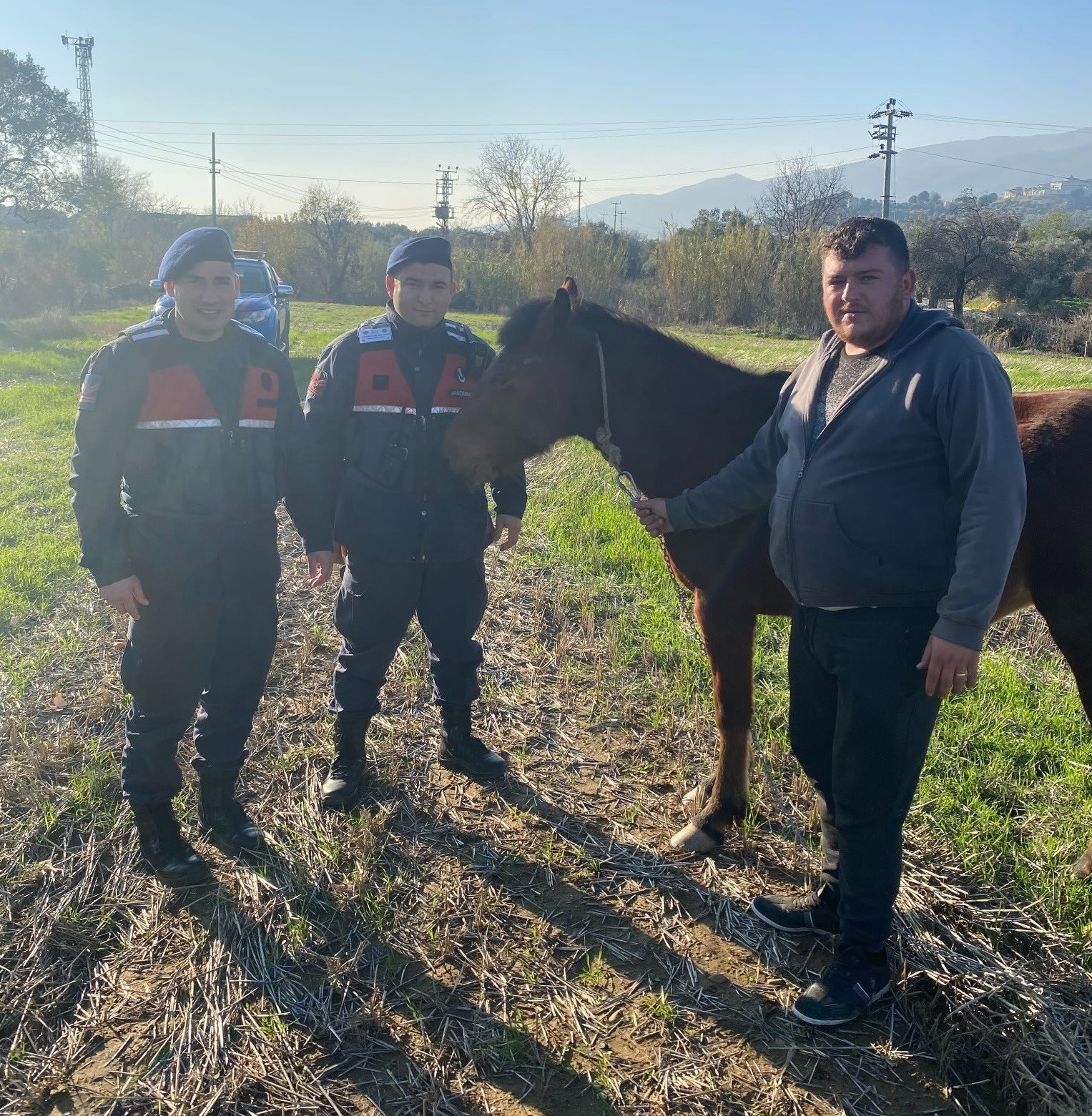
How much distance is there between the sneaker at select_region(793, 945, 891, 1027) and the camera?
2.40 m

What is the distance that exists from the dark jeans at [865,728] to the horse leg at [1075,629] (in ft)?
3.39

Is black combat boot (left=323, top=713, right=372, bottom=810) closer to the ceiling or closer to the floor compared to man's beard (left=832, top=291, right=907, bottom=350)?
closer to the floor

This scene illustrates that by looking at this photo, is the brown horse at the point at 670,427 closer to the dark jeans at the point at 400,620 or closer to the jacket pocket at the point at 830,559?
the dark jeans at the point at 400,620

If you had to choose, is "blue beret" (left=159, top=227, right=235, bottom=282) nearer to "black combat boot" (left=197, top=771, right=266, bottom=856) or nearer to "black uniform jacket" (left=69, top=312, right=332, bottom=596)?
"black uniform jacket" (left=69, top=312, right=332, bottom=596)

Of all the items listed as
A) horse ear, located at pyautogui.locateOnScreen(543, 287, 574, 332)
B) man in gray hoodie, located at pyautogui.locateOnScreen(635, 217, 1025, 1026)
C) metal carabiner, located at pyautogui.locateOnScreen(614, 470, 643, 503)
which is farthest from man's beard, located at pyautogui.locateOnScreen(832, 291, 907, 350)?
horse ear, located at pyautogui.locateOnScreen(543, 287, 574, 332)

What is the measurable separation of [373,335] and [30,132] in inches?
1690

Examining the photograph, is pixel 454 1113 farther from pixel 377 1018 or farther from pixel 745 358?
pixel 745 358

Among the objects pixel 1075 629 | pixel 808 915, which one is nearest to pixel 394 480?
pixel 808 915

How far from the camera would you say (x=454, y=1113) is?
2.14m

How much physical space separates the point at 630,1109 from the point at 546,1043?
1.04 ft

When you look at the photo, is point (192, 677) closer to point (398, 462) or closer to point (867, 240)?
point (398, 462)

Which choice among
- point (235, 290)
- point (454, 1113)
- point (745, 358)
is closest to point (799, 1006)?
point (454, 1113)

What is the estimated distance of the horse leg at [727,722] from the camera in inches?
128

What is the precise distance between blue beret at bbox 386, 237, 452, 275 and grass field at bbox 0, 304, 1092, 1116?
2330mm
